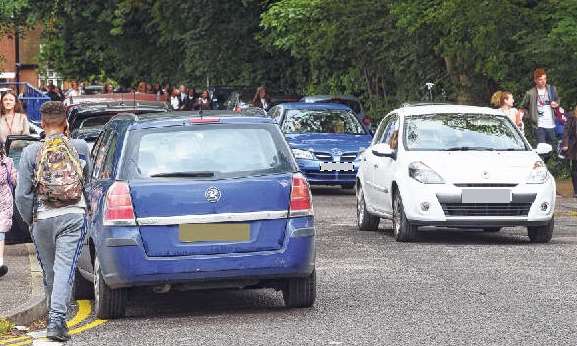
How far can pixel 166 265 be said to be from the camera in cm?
1098

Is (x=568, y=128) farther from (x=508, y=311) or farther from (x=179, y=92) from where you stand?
(x=179, y=92)

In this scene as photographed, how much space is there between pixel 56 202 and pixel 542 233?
7.89 m

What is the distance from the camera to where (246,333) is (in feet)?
34.0

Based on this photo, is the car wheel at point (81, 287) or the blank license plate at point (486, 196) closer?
the car wheel at point (81, 287)

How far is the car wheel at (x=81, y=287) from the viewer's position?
41.8 feet

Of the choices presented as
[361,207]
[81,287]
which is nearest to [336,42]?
[361,207]

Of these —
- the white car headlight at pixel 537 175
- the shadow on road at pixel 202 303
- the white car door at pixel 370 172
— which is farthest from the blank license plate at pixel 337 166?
the shadow on road at pixel 202 303

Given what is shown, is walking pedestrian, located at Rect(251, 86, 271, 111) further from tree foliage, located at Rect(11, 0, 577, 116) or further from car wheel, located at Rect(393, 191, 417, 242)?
car wheel, located at Rect(393, 191, 417, 242)

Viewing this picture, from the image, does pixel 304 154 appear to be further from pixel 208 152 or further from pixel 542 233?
pixel 208 152

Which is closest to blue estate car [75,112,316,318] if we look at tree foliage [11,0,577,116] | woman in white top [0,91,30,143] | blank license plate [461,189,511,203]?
blank license plate [461,189,511,203]

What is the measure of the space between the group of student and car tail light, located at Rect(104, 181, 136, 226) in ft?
44.6

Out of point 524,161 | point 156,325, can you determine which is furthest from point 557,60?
point 156,325

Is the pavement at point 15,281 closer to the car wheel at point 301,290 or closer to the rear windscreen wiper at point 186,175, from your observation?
the rear windscreen wiper at point 186,175

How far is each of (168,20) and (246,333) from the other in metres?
39.9
